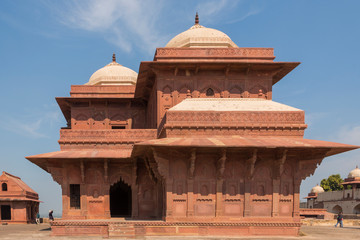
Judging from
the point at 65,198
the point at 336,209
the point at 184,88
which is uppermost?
the point at 184,88

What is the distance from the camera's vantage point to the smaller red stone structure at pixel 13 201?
36.8 meters

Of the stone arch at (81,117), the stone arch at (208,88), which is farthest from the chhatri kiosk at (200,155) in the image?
the stone arch at (81,117)

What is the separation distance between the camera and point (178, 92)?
22.5 m

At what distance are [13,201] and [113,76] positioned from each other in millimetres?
17214

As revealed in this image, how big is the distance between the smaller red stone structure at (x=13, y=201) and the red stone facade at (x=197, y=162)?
18.4 m

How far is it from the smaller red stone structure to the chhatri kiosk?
18.4 m

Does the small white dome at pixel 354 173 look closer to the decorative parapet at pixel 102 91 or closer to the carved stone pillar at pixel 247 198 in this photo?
the decorative parapet at pixel 102 91

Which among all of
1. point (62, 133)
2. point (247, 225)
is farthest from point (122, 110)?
point (247, 225)

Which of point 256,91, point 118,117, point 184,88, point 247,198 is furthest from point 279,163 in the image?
point 118,117

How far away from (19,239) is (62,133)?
7.24 metres

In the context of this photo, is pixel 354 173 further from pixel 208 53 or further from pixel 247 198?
pixel 247 198

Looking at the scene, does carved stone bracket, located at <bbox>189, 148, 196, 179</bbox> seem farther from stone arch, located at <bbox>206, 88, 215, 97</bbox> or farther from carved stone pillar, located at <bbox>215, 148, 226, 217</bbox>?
stone arch, located at <bbox>206, 88, 215, 97</bbox>

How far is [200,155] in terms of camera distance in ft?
56.7

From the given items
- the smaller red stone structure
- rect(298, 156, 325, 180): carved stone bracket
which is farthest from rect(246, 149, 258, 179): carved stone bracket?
the smaller red stone structure
